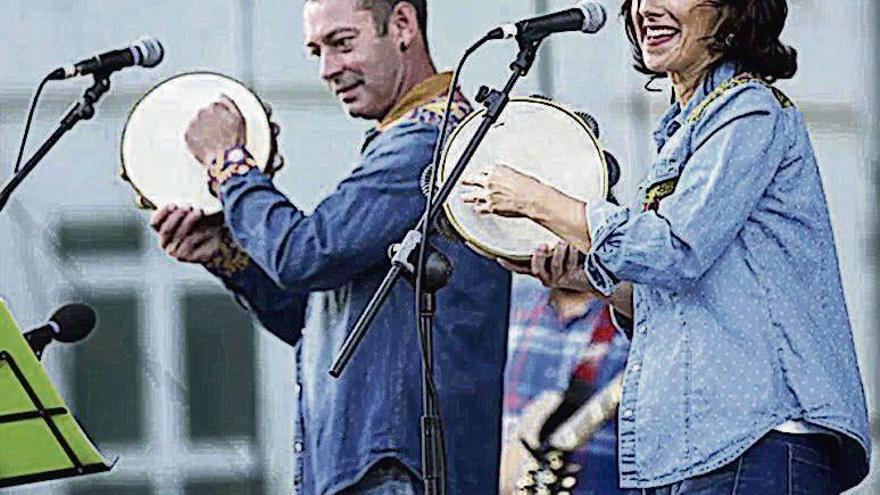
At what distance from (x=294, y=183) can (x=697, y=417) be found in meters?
2.71

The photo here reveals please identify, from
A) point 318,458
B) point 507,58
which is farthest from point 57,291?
point 318,458

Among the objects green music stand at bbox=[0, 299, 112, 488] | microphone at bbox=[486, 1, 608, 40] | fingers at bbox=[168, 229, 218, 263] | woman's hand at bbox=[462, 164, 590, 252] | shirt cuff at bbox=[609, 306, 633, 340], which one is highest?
microphone at bbox=[486, 1, 608, 40]

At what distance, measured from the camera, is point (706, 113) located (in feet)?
11.5

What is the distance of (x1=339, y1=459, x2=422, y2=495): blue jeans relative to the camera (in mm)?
4145

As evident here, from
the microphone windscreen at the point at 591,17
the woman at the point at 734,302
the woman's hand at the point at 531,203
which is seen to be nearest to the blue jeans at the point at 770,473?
the woman at the point at 734,302

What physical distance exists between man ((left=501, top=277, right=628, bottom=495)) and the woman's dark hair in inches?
35.0

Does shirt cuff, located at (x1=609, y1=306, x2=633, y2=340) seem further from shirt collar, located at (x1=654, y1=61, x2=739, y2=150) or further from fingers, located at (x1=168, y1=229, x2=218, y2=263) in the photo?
fingers, located at (x1=168, y1=229, x2=218, y2=263)

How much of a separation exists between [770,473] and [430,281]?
0.61 metres

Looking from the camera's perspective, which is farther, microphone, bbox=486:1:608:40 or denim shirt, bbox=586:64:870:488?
microphone, bbox=486:1:608:40

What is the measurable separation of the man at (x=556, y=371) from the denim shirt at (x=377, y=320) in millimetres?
137

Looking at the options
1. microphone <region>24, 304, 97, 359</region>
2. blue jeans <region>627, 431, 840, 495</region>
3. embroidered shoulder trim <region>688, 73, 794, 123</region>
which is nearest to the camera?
blue jeans <region>627, 431, 840, 495</region>

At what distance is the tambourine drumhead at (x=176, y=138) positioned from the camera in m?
4.47

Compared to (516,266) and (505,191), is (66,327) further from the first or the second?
(505,191)

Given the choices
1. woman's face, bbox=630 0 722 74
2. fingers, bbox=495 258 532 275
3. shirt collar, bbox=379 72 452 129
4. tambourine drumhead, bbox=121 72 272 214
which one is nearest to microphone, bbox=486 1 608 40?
woman's face, bbox=630 0 722 74
